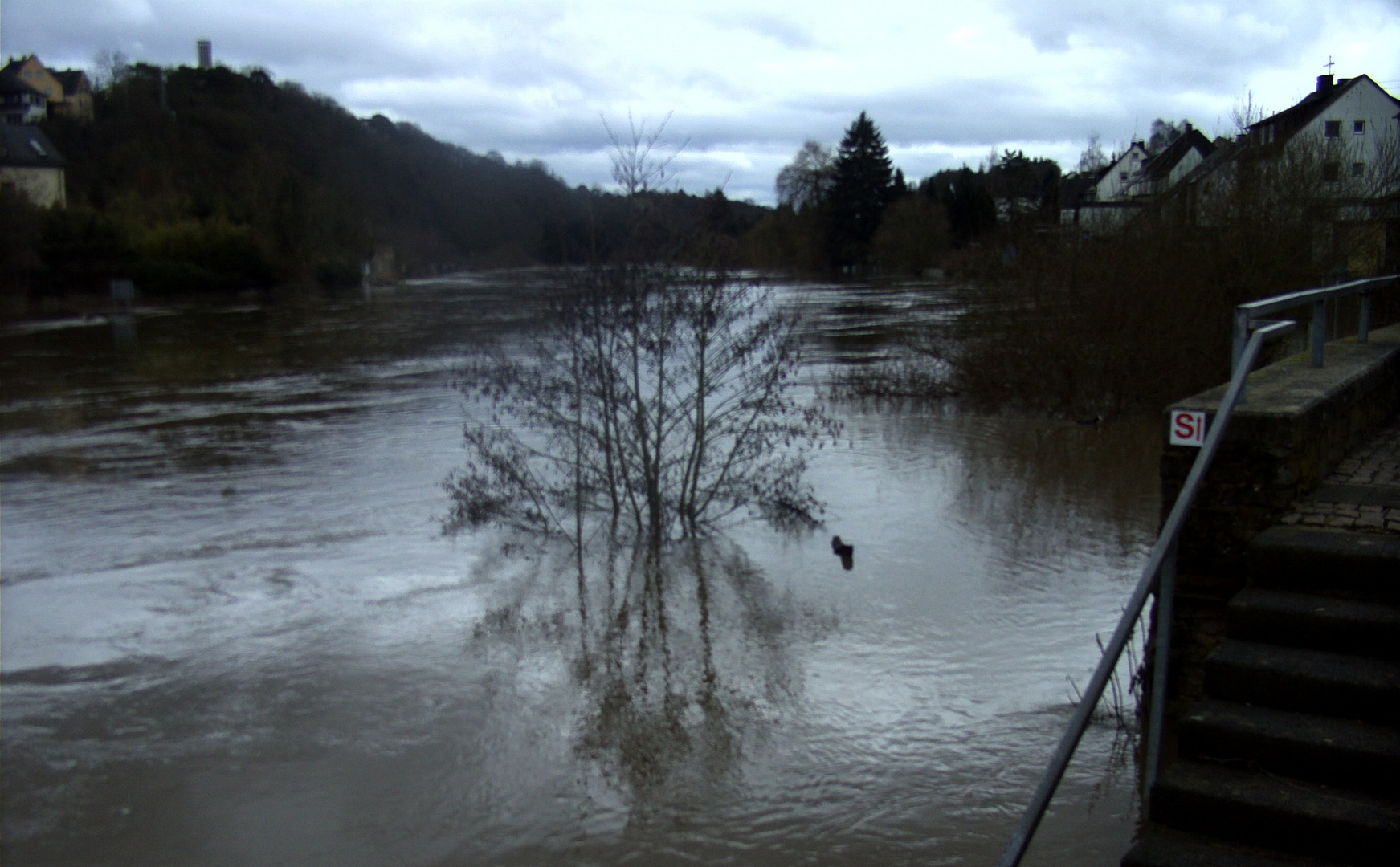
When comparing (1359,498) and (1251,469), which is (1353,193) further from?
(1251,469)

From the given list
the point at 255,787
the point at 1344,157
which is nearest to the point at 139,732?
the point at 255,787

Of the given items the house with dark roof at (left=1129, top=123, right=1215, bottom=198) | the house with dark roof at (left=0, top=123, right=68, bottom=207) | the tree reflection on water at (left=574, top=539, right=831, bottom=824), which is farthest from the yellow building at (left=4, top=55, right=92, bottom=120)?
the tree reflection on water at (left=574, top=539, right=831, bottom=824)

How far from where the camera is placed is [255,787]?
770cm

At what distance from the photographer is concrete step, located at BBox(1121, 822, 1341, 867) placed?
353cm

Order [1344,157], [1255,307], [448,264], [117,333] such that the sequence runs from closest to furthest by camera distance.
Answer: [1255,307], [1344,157], [117,333], [448,264]

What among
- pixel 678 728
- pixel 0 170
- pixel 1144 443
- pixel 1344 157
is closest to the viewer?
pixel 678 728

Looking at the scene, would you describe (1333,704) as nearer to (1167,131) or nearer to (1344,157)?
(1344,157)

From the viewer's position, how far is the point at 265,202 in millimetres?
80188

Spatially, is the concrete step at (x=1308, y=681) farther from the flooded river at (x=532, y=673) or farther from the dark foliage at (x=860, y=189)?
the dark foliage at (x=860, y=189)

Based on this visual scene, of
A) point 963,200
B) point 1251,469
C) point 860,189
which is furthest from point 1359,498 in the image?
point 860,189

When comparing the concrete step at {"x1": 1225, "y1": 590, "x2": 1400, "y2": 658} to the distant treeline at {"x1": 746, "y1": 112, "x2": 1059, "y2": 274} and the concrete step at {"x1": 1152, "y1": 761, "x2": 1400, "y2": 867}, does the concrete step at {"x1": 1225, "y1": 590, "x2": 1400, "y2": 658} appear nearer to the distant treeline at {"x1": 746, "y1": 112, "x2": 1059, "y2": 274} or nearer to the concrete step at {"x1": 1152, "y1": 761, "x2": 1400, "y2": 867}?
the concrete step at {"x1": 1152, "y1": 761, "x2": 1400, "y2": 867}

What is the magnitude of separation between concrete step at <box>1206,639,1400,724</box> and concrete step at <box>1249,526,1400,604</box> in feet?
1.05

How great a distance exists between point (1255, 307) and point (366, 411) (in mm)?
21977

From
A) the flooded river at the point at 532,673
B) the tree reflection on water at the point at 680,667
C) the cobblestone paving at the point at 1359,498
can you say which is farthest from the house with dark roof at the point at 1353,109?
the cobblestone paving at the point at 1359,498
